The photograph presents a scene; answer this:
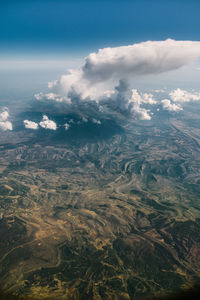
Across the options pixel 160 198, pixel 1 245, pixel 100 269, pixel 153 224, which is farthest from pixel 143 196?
pixel 1 245

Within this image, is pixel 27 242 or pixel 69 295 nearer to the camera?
pixel 69 295

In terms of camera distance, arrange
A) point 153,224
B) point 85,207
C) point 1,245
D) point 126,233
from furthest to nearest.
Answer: point 85,207 < point 153,224 < point 126,233 < point 1,245

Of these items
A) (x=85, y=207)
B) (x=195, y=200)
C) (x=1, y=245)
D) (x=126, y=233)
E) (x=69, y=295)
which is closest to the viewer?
(x=69, y=295)

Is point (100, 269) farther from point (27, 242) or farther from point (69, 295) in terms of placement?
point (27, 242)

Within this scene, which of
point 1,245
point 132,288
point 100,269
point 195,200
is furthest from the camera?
point 195,200

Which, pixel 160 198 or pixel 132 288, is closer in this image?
pixel 132 288

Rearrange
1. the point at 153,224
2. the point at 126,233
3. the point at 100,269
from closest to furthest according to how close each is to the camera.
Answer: the point at 100,269
the point at 126,233
the point at 153,224

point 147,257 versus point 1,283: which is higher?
point 1,283

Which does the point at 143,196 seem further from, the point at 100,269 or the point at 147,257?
the point at 100,269

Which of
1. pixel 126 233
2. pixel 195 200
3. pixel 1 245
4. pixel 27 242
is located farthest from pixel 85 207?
pixel 195 200
